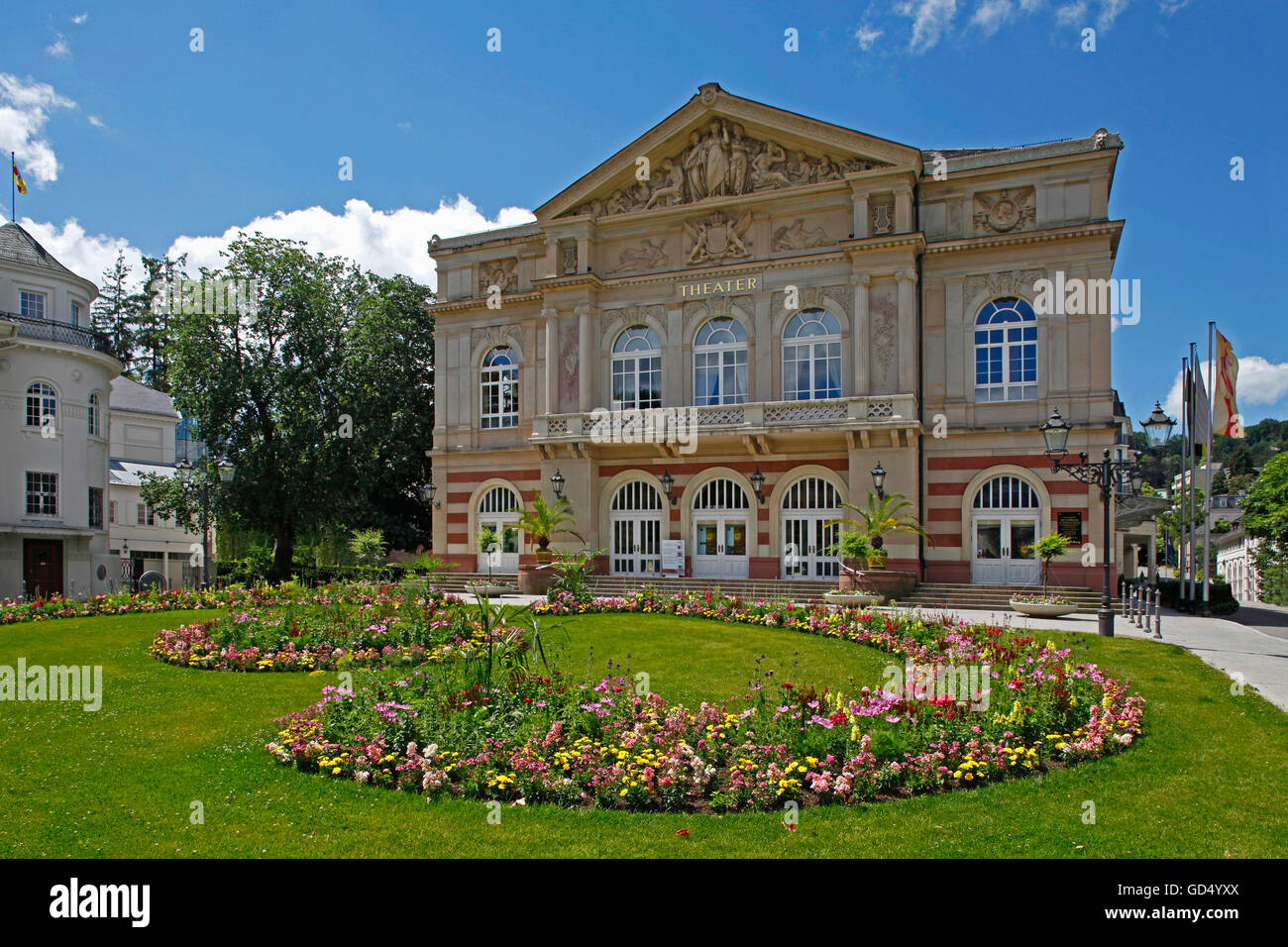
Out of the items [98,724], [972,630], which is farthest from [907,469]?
[98,724]

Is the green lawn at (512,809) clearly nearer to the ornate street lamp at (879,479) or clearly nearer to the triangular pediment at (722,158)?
the ornate street lamp at (879,479)

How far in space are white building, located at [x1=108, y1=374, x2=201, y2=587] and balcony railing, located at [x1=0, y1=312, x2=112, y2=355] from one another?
538 inches

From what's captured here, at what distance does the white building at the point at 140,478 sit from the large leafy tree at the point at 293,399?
15.4m

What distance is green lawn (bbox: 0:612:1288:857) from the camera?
627cm

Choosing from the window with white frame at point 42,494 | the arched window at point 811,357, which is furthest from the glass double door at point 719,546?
the window with white frame at point 42,494

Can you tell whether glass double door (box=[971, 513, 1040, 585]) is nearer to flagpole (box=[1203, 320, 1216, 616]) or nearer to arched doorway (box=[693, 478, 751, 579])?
flagpole (box=[1203, 320, 1216, 616])

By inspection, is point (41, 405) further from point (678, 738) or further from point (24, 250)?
point (678, 738)

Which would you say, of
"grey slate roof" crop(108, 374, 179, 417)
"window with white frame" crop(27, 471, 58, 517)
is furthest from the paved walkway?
"grey slate roof" crop(108, 374, 179, 417)

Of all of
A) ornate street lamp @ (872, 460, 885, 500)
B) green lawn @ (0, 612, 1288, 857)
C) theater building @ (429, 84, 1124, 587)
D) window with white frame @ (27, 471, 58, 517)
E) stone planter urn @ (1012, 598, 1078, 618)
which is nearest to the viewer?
green lawn @ (0, 612, 1288, 857)

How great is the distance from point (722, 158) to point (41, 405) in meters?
29.1

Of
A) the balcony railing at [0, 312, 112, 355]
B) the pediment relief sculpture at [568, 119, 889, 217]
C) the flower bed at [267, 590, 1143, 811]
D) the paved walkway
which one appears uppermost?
the pediment relief sculpture at [568, 119, 889, 217]

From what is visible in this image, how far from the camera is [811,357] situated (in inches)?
1185

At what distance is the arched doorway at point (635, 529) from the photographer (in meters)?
32.3

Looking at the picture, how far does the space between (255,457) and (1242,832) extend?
36.7 m
